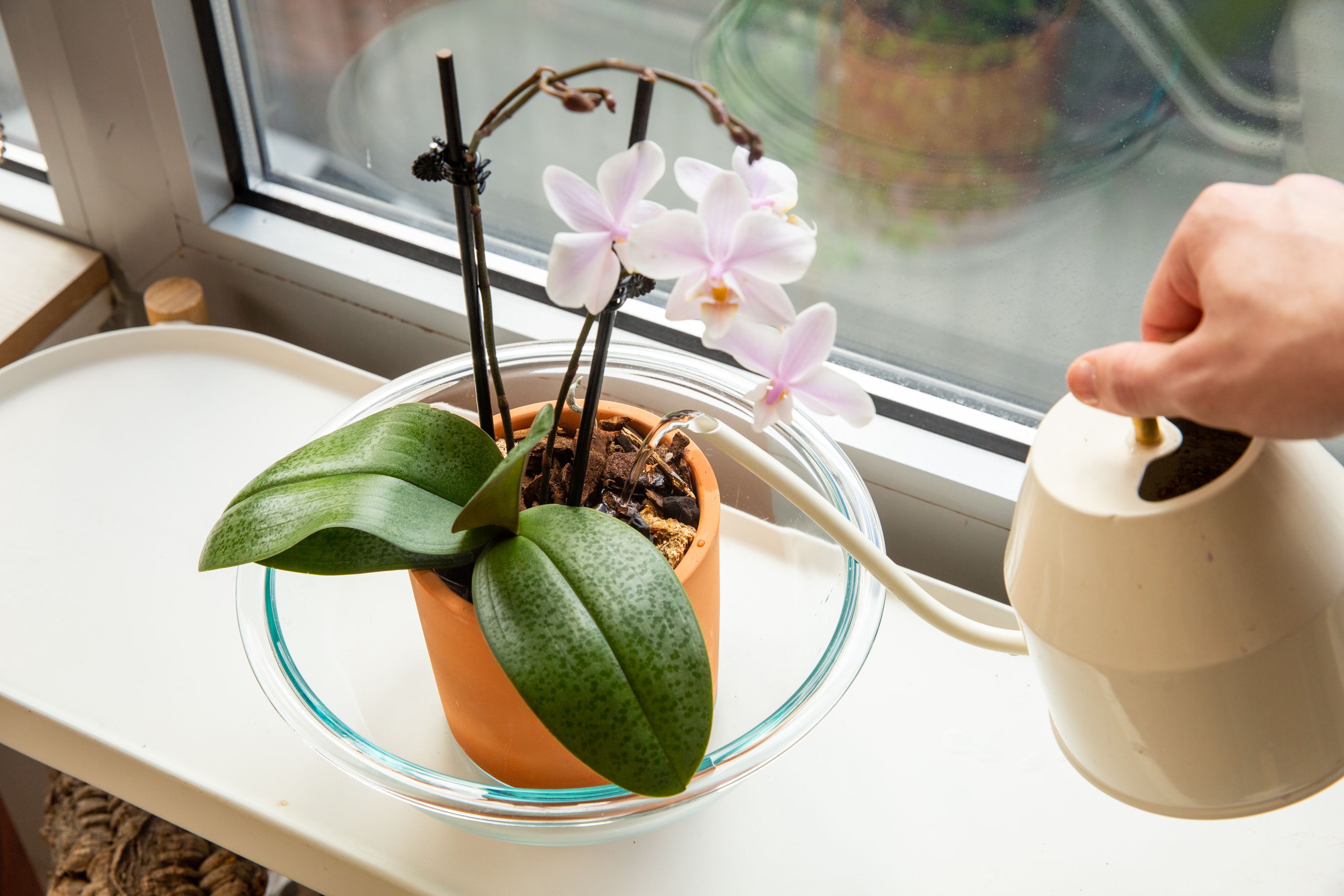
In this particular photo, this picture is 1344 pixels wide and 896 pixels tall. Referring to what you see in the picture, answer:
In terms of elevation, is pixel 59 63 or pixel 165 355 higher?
pixel 59 63

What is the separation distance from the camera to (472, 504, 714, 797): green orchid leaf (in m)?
0.37

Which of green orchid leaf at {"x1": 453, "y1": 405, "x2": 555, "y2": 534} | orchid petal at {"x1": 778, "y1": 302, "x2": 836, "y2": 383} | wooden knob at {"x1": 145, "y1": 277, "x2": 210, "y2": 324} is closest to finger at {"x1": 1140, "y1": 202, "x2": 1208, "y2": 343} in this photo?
orchid petal at {"x1": 778, "y1": 302, "x2": 836, "y2": 383}

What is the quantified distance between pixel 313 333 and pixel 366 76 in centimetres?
23

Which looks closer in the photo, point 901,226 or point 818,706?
point 818,706

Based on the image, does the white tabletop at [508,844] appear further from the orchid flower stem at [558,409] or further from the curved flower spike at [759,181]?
the curved flower spike at [759,181]

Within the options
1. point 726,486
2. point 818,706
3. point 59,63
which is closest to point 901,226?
point 726,486

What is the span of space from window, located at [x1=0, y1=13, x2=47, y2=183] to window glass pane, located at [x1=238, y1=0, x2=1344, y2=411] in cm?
23

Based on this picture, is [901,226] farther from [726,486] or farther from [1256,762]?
[1256,762]

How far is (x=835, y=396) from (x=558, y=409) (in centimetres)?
13

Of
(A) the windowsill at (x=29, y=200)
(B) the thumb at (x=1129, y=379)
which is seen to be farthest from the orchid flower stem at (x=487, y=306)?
(A) the windowsill at (x=29, y=200)

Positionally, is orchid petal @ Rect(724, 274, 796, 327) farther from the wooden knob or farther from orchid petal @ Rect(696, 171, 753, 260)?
the wooden knob

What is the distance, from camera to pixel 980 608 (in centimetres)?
66

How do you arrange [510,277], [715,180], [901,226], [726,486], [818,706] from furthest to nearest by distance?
[510,277]
[901,226]
[726,486]
[818,706]
[715,180]

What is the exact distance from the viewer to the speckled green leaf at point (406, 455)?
1.42ft
